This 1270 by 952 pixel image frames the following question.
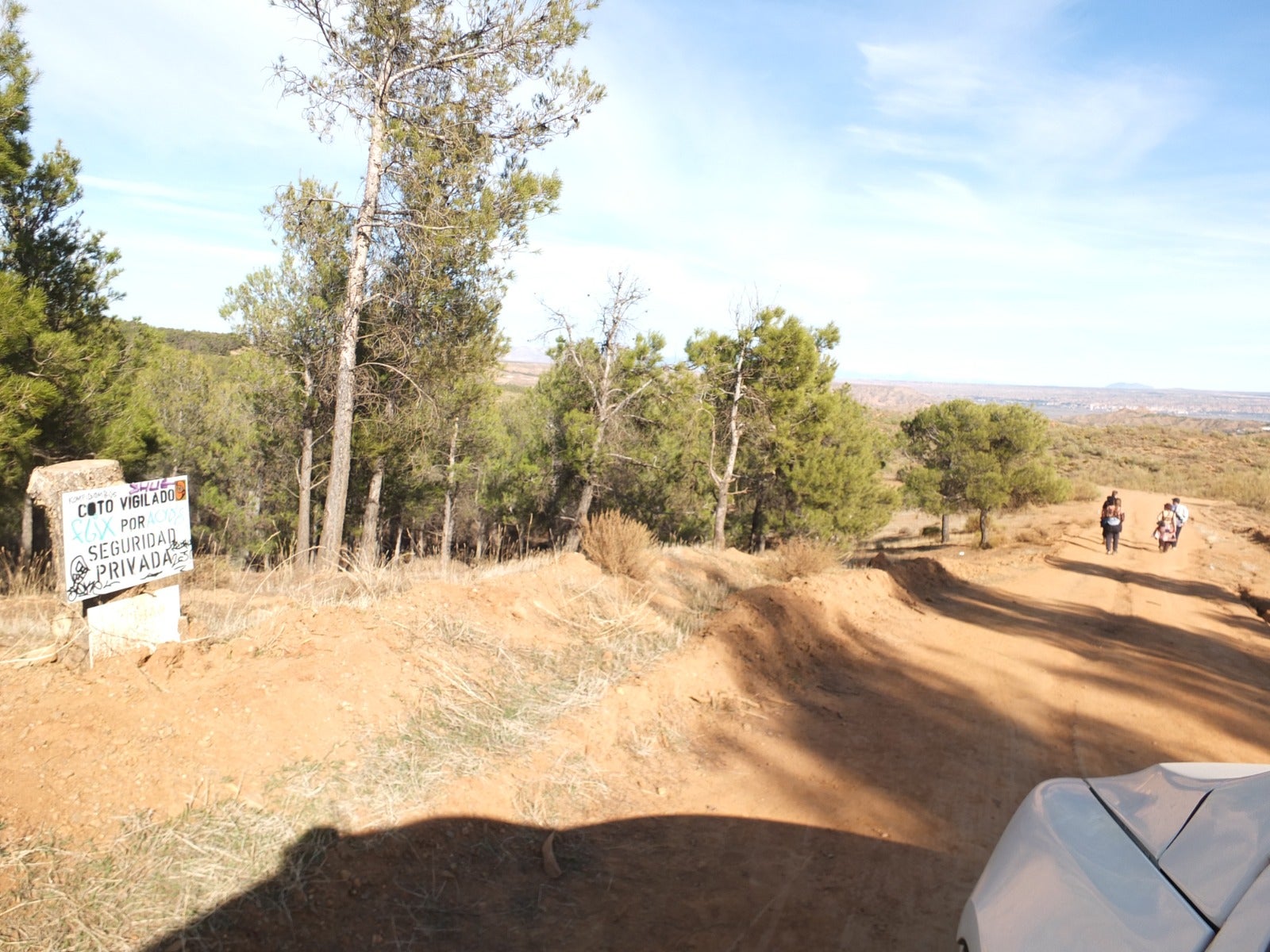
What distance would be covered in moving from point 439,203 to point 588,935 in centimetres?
1003

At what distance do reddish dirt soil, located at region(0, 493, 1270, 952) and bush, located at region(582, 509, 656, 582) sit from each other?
2.31 feet

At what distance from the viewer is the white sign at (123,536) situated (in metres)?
5.12

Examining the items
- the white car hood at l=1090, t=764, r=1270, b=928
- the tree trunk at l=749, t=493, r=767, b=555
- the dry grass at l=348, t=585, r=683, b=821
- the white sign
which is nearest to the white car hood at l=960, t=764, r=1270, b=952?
the white car hood at l=1090, t=764, r=1270, b=928

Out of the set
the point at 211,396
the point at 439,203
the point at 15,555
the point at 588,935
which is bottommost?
the point at 15,555

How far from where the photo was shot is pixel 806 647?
9.12m

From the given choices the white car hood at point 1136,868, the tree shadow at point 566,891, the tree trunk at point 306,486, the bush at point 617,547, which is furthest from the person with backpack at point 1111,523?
the white car hood at point 1136,868

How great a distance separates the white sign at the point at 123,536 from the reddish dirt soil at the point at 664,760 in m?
0.60

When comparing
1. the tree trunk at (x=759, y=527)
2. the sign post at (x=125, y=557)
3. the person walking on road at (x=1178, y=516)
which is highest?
the sign post at (x=125, y=557)

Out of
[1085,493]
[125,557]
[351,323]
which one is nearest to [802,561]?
[351,323]

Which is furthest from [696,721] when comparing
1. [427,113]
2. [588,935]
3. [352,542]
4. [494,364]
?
[352,542]

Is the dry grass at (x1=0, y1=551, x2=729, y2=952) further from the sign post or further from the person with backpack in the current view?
the person with backpack

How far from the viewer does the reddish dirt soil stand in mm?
4199

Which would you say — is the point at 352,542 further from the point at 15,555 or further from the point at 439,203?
the point at 439,203

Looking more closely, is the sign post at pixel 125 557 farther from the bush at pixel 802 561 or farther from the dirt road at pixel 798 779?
the bush at pixel 802 561
